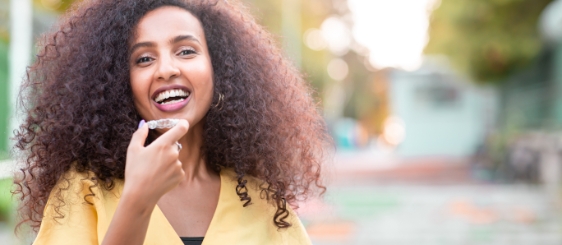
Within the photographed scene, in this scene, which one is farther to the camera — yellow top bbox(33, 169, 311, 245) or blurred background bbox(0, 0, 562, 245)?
blurred background bbox(0, 0, 562, 245)

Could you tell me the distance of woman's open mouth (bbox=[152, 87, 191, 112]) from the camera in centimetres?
190

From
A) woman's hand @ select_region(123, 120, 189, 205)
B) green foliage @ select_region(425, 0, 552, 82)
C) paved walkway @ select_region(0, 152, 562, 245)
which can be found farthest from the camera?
green foliage @ select_region(425, 0, 552, 82)

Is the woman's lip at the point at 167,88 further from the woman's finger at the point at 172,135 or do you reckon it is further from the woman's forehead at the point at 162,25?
the woman's finger at the point at 172,135

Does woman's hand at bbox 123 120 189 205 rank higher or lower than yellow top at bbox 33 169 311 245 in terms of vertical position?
higher

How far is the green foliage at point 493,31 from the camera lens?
14.2 meters

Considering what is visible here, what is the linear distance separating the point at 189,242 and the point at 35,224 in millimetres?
509

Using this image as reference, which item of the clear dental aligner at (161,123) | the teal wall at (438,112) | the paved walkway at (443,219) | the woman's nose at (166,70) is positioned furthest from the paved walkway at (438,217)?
the teal wall at (438,112)

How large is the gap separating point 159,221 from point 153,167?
0.36m

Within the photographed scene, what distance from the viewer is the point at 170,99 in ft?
6.33

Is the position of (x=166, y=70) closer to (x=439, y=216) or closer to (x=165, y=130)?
(x=165, y=130)

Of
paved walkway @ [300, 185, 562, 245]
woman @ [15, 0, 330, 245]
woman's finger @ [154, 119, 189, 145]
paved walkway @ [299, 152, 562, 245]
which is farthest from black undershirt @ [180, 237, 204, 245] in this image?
paved walkway @ [300, 185, 562, 245]

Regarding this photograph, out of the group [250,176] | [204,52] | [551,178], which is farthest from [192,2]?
[551,178]

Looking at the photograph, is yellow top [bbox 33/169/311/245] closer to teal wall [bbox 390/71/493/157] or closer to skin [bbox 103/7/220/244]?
skin [bbox 103/7/220/244]

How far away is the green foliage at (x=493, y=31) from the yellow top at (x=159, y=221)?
12.5 m
